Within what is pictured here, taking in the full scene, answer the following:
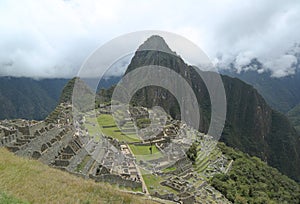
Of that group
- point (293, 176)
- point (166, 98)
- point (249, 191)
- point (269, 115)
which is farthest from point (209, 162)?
point (269, 115)

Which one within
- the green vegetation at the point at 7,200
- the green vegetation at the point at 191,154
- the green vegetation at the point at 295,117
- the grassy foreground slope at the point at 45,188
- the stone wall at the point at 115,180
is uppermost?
the green vegetation at the point at 295,117

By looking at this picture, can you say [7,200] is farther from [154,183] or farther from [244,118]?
[244,118]

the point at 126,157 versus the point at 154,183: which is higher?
the point at 126,157

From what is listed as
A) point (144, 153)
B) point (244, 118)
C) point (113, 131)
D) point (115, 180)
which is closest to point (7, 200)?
point (115, 180)

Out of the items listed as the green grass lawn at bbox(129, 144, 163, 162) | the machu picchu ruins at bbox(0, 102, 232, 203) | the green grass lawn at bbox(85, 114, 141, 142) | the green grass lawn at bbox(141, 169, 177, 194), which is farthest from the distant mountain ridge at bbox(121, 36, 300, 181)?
the green grass lawn at bbox(141, 169, 177, 194)

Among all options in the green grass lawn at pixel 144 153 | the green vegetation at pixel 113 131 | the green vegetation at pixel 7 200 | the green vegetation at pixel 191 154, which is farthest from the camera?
the green vegetation at pixel 191 154

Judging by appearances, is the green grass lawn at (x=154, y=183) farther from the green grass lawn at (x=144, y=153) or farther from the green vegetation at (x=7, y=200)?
the green vegetation at (x=7, y=200)

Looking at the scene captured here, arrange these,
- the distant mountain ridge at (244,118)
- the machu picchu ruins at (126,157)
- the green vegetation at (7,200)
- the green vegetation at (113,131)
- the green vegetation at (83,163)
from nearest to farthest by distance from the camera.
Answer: the green vegetation at (7,200)
the green vegetation at (83,163)
the machu picchu ruins at (126,157)
the green vegetation at (113,131)
the distant mountain ridge at (244,118)

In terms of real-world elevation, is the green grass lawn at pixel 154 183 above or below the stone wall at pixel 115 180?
below

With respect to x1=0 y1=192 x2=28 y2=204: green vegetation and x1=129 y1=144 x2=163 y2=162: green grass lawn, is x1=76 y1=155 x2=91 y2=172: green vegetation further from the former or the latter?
x1=0 y1=192 x2=28 y2=204: green vegetation


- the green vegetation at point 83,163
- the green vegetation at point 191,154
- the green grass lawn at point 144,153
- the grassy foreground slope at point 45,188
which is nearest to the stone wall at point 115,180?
the green vegetation at point 83,163
